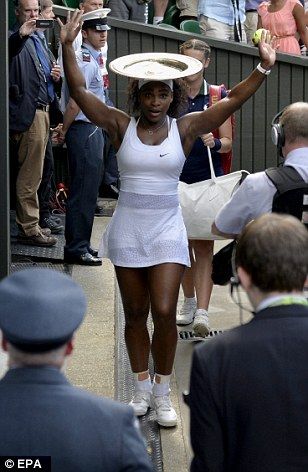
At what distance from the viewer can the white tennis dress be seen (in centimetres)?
590

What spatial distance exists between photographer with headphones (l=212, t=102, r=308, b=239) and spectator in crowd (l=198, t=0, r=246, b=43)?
26.4 feet

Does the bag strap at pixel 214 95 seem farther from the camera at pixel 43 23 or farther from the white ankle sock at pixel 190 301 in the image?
the camera at pixel 43 23

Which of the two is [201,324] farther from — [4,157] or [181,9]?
[181,9]

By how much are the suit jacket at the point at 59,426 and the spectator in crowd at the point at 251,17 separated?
11.2 meters

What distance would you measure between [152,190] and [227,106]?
591 millimetres

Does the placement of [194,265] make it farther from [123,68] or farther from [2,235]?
[123,68]

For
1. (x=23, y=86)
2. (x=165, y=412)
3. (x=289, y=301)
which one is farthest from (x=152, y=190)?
(x=23, y=86)

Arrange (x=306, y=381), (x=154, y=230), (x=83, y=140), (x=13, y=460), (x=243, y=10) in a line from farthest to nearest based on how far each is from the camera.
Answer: (x=243, y=10)
(x=83, y=140)
(x=154, y=230)
(x=306, y=381)
(x=13, y=460)

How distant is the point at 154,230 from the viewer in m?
5.96

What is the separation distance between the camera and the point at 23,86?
944cm

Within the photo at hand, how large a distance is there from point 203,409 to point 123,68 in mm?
3319

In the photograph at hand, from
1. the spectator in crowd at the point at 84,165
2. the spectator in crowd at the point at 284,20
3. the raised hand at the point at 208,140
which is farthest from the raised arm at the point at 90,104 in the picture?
the spectator in crowd at the point at 284,20

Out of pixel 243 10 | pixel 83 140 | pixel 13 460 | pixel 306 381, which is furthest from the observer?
pixel 243 10

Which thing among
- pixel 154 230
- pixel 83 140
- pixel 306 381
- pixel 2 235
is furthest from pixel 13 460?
pixel 83 140
